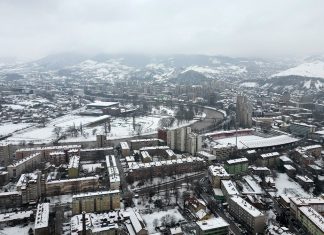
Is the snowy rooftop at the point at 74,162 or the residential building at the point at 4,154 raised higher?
the snowy rooftop at the point at 74,162

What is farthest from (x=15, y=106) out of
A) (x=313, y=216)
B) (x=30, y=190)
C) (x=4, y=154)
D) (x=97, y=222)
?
(x=313, y=216)

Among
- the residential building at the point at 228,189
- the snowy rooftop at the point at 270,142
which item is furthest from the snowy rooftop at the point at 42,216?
the snowy rooftop at the point at 270,142

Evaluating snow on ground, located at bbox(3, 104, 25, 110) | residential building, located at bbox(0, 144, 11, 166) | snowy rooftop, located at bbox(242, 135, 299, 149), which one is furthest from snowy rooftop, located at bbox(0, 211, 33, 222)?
snow on ground, located at bbox(3, 104, 25, 110)

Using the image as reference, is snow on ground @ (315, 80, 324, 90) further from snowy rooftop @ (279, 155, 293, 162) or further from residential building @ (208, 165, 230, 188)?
residential building @ (208, 165, 230, 188)

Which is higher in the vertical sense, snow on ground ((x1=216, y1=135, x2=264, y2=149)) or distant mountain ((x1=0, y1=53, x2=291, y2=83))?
distant mountain ((x1=0, y1=53, x2=291, y2=83))

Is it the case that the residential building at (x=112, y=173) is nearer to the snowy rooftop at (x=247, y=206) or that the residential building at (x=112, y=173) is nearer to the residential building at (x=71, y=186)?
the residential building at (x=71, y=186)

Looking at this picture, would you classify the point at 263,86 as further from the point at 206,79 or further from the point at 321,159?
the point at 321,159

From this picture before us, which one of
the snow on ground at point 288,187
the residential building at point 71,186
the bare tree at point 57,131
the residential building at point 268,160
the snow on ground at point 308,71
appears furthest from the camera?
the snow on ground at point 308,71
